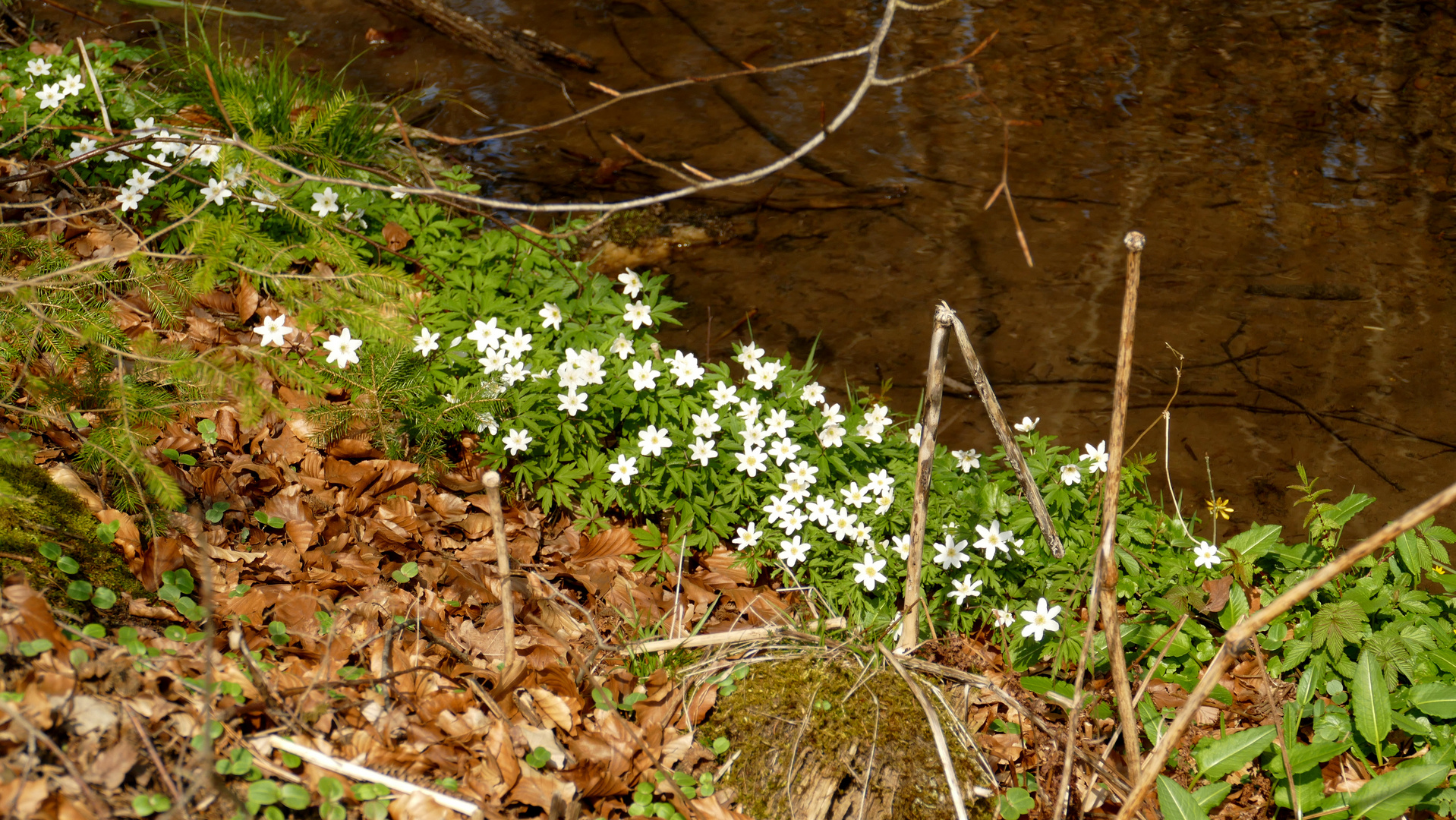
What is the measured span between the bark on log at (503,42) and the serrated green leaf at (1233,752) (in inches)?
231

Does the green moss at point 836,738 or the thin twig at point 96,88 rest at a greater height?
the thin twig at point 96,88

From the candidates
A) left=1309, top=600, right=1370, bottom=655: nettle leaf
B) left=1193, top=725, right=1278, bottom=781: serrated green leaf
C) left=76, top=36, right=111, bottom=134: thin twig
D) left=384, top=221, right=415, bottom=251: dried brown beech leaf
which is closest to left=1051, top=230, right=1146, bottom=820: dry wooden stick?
left=1193, top=725, right=1278, bottom=781: serrated green leaf

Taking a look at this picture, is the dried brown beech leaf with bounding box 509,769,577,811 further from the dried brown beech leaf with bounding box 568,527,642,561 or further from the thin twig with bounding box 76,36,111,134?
the thin twig with bounding box 76,36,111,134

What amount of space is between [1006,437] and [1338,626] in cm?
142

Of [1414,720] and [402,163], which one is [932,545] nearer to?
[1414,720]

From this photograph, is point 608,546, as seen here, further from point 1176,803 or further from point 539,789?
point 1176,803

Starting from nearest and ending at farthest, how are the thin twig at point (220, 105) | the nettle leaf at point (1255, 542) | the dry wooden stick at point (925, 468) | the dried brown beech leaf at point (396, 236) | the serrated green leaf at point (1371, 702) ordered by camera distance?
the dry wooden stick at point (925, 468) < the serrated green leaf at point (1371, 702) < the thin twig at point (220, 105) < the nettle leaf at point (1255, 542) < the dried brown beech leaf at point (396, 236)

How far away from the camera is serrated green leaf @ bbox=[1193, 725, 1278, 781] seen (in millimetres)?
2596

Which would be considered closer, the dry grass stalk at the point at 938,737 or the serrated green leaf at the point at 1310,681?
the dry grass stalk at the point at 938,737

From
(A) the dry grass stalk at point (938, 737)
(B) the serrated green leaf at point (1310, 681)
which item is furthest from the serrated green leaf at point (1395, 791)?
(A) the dry grass stalk at point (938, 737)

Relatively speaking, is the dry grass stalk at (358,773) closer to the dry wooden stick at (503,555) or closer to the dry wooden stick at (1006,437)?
the dry wooden stick at (503,555)

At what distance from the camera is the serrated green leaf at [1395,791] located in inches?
97.3

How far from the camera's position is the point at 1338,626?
2.97 metres

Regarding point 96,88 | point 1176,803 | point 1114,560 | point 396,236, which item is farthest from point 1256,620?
point 96,88
